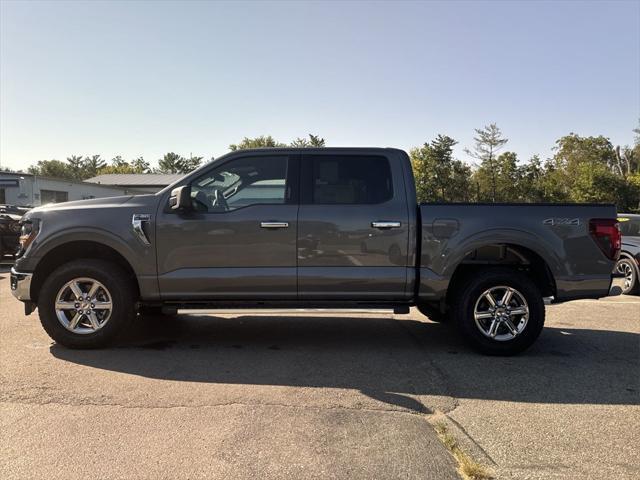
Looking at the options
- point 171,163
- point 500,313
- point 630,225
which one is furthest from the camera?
point 171,163

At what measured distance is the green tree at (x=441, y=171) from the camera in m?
52.4

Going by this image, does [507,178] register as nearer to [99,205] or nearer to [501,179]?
[501,179]

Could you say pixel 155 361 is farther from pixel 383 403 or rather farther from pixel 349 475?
pixel 349 475

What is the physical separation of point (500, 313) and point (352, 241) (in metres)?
1.71

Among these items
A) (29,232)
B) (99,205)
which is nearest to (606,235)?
(99,205)

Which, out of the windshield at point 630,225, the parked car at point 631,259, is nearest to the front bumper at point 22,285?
the parked car at point 631,259

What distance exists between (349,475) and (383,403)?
112 cm

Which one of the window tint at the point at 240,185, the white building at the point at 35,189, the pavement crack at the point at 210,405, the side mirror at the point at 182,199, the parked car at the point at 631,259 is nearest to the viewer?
the pavement crack at the point at 210,405

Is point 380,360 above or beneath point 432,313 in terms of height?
beneath

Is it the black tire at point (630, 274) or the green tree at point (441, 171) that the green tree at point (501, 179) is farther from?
the black tire at point (630, 274)

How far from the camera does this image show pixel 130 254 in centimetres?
525

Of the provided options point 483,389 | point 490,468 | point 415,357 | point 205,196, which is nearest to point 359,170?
point 205,196

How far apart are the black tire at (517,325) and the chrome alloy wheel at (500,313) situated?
0.08ft

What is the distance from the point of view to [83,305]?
5293 mm
